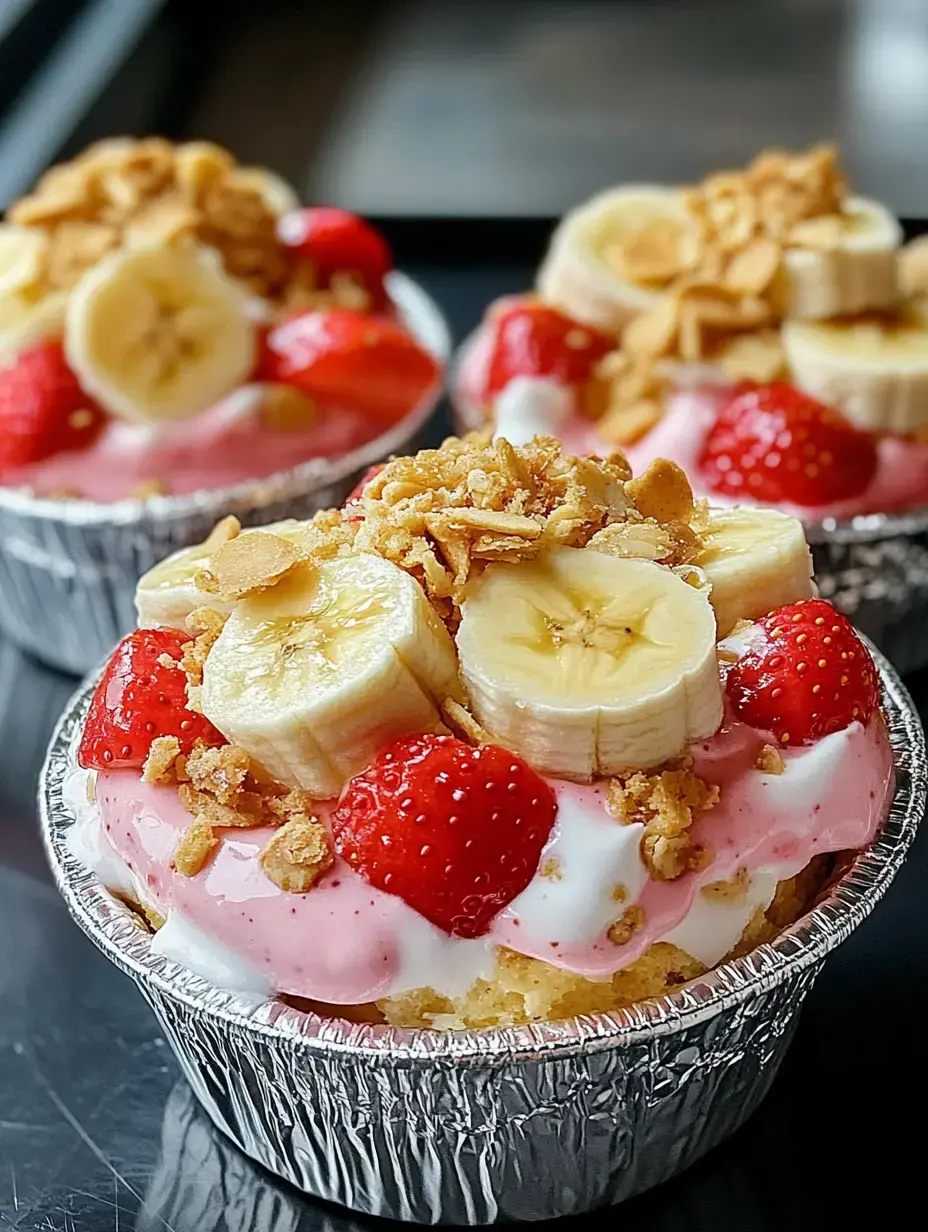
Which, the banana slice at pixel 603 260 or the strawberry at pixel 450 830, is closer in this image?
the strawberry at pixel 450 830

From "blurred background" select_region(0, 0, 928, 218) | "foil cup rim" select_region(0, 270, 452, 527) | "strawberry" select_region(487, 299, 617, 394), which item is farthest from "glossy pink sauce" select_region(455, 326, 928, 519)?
"blurred background" select_region(0, 0, 928, 218)

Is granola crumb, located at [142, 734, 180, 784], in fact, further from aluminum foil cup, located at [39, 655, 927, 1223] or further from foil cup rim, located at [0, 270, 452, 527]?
foil cup rim, located at [0, 270, 452, 527]

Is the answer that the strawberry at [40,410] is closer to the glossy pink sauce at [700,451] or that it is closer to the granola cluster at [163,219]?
the granola cluster at [163,219]

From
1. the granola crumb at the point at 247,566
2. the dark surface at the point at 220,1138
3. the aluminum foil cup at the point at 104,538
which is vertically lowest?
the dark surface at the point at 220,1138

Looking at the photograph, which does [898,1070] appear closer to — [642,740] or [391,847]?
[642,740]

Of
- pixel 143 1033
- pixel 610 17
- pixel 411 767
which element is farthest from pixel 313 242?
pixel 610 17

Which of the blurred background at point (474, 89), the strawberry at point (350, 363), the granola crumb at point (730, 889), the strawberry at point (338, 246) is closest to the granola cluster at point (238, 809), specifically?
the granola crumb at point (730, 889)

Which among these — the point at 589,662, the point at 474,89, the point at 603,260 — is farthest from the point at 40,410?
the point at 474,89
